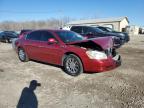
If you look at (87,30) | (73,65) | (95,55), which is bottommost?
(73,65)

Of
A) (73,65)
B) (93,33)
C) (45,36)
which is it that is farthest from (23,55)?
(93,33)

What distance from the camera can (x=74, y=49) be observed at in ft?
21.0

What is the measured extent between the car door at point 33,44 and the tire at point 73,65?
1665mm

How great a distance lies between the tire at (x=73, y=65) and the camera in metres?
6.32

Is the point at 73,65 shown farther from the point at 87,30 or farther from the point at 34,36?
the point at 87,30

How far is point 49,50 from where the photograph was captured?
7.27m

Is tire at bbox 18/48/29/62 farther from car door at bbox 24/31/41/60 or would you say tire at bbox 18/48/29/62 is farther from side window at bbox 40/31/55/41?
side window at bbox 40/31/55/41

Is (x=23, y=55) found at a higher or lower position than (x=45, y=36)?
lower

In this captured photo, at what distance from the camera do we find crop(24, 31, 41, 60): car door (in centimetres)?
793

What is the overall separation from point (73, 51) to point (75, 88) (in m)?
1.47

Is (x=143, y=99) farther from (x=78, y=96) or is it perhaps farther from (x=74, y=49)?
(x=74, y=49)

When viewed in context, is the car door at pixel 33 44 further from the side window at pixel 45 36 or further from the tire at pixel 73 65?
the tire at pixel 73 65

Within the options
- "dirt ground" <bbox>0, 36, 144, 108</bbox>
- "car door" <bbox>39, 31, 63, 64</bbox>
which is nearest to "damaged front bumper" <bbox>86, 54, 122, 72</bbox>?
"dirt ground" <bbox>0, 36, 144, 108</bbox>

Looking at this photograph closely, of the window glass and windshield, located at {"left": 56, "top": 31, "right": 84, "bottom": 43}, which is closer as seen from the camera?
windshield, located at {"left": 56, "top": 31, "right": 84, "bottom": 43}
